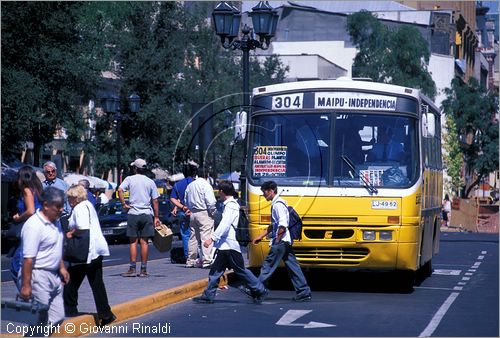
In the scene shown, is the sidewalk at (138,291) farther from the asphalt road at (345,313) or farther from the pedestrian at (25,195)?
the pedestrian at (25,195)

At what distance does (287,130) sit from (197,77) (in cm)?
4341

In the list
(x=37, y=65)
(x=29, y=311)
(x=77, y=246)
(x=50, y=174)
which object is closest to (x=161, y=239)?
(x=50, y=174)

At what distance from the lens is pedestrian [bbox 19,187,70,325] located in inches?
424

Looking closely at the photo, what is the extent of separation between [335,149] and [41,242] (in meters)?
9.58

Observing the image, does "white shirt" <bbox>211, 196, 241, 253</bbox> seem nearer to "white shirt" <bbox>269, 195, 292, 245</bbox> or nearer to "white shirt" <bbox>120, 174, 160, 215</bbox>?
"white shirt" <bbox>269, 195, 292, 245</bbox>

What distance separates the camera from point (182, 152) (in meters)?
Result: 58.8

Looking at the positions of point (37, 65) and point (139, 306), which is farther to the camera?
point (37, 65)

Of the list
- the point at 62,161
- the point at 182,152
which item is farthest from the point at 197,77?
the point at 62,161

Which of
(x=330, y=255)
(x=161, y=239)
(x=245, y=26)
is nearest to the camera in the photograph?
(x=330, y=255)

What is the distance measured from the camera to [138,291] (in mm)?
17453

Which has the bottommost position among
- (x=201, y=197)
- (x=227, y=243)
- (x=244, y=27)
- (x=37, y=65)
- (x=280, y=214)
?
(x=227, y=243)

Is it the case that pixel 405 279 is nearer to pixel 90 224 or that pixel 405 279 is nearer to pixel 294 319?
pixel 294 319

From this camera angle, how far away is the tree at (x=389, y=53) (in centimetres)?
8250

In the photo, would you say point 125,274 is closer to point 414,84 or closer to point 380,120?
point 380,120
